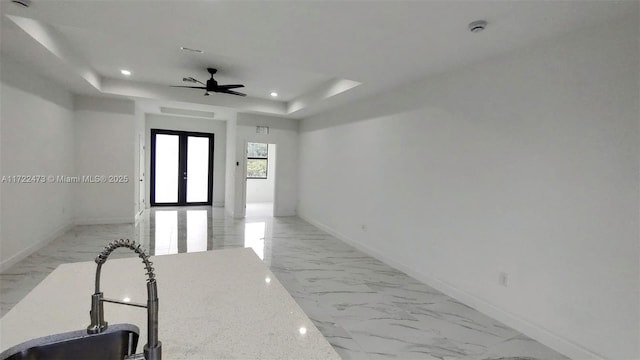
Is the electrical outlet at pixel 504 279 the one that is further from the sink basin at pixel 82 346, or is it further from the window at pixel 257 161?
the window at pixel 257 161

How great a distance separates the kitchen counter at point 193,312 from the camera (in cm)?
98

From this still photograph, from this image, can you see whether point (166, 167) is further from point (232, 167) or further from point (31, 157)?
point (31, 157)

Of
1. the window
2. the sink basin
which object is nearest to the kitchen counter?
the sink basin

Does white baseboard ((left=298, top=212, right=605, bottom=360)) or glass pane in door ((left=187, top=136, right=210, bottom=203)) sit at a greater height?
glass pane in door ((left=187, top=136, right=210, bottom=203))

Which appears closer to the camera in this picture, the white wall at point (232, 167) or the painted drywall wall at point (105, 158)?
the painted drywall wall at point (105, 158)

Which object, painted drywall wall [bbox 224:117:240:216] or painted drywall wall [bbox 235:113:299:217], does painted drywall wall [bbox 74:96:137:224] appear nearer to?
painted drywall wall [bbox 224:117:240:216]

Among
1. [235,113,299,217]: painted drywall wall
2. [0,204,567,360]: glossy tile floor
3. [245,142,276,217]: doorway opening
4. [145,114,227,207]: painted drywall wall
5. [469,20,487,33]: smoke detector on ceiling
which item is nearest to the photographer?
[469,20,487,33]: smoke detector on ceiling

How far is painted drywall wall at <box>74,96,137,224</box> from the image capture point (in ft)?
19.5

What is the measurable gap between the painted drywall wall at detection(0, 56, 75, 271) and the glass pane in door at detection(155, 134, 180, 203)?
2952mm

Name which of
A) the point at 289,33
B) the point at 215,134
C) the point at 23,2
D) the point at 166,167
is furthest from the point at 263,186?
the point at 23,2

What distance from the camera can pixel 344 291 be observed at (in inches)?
135

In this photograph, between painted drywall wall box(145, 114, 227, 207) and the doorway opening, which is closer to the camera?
painted drywall wall box(145, 114, 227, 207)

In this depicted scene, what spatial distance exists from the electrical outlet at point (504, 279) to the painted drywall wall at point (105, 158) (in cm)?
682

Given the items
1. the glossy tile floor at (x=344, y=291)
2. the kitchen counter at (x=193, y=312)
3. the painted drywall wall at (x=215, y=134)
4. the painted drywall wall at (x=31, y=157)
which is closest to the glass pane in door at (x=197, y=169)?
the painted drywall wall at (x=215, y=134)
